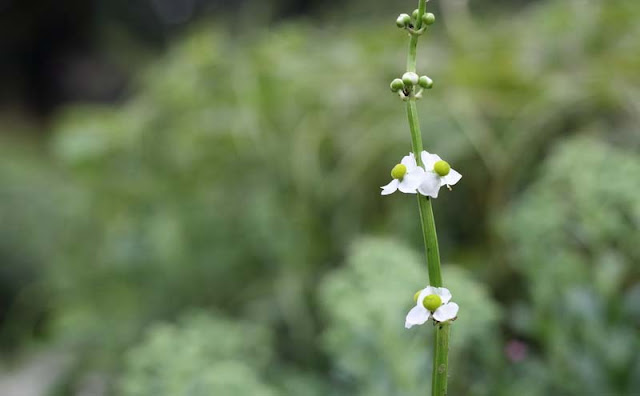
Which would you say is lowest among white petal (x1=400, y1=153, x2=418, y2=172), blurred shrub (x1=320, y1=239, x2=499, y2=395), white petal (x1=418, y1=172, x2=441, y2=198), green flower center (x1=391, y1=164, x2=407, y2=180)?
white petal (x1=418, y1=172, x2=441, y2=198)

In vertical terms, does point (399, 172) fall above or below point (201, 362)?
below

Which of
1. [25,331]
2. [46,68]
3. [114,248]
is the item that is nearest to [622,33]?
[114,248]

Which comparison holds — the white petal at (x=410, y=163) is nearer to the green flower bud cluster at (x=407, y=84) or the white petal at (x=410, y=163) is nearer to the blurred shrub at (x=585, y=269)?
the green flower bud cluster at (x=407, y=84)

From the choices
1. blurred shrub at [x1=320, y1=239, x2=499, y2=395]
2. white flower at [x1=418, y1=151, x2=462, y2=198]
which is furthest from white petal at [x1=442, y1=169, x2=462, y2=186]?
blurred shrub at [x1=320, y1=239, x2=499, y2=395]

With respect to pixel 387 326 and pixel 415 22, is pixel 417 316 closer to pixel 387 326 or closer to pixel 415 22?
pixel 415 22

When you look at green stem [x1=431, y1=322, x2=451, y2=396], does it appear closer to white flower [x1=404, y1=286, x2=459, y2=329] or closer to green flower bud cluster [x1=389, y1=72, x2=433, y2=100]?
white flower [x1=404, y1=286, x2=459, y2=329]

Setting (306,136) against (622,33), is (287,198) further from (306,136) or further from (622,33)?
(622,33)

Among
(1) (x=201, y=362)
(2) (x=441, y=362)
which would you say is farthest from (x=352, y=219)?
(2) (x=441, y=362)
